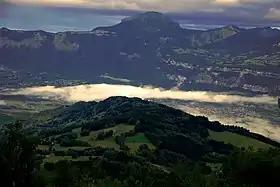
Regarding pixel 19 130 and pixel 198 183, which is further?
pixel 198 183

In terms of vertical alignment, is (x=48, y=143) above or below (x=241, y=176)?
below

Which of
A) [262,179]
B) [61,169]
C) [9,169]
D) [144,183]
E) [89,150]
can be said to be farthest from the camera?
[89,150]

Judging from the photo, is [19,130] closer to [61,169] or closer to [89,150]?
[61,169]

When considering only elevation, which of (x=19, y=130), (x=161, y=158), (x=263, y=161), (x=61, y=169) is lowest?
(x=161, y=158)

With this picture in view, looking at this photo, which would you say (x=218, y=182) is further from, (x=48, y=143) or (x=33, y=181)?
(x=48, y=143)

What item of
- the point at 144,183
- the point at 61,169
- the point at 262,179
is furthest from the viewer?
the point at 61,169

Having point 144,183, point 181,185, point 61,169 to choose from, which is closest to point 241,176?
point 181,185

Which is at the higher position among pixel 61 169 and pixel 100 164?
pixel 61 169

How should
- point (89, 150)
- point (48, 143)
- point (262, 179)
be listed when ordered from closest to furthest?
point (262, 179) < point (89, 150) < point (48, 143)

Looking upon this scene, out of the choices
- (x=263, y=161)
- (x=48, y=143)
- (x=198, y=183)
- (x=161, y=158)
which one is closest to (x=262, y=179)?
(x=263, y=161)
